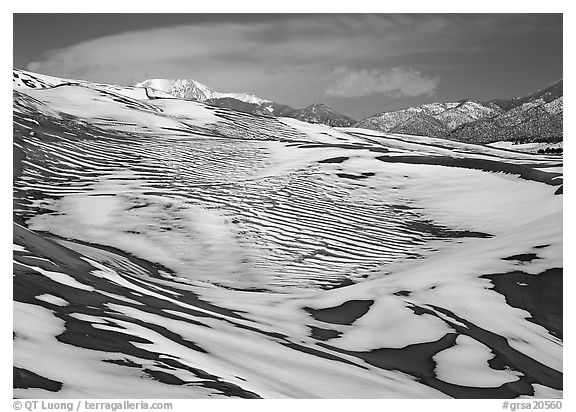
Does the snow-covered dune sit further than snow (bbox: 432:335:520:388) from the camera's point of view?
No

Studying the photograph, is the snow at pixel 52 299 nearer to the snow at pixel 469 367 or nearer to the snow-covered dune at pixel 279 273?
the snow-covered dune at pixel 279 273

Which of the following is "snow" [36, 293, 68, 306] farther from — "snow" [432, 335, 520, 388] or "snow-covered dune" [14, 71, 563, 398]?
"snow" [432, 335, 520, 388]

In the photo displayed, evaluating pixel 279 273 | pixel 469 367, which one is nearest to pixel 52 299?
pixel 469 367

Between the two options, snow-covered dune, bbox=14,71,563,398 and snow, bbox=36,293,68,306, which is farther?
snow, bbox=36,293,68,306

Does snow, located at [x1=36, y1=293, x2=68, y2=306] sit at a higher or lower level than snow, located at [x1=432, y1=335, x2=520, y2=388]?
higher

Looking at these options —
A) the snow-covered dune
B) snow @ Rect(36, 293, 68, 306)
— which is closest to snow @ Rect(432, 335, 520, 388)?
the snow-covered dune

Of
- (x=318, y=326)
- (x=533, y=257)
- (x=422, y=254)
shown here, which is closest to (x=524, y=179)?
(x=422, y=254)

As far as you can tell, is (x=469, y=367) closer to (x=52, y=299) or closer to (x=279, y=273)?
(x=52, y=299)

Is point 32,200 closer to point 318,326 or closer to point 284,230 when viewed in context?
point 284,230
